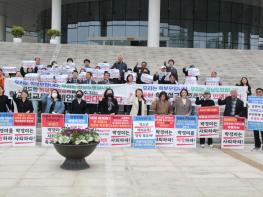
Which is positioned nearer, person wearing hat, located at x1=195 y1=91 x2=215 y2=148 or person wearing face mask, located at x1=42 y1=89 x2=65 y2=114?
person wearing hat, located at x1=195 y1=91 x2=215 y2=148

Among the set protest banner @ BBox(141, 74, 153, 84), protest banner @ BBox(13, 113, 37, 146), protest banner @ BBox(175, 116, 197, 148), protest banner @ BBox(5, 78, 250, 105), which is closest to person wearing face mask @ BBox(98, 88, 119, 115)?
protest banner @ BBox(5, 78, 250, 105)

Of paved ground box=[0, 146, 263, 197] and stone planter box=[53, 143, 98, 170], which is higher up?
stone planter box=[53, 143, 98, 170]

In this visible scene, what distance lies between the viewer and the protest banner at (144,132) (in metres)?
13.5

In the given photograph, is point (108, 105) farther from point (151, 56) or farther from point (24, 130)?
point (151, 56)

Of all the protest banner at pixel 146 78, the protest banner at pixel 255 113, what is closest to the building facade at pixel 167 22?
the protest banner at pixel 146 78

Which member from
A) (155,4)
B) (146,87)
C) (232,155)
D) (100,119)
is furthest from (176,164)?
(155,4)

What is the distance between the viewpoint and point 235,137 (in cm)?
1388

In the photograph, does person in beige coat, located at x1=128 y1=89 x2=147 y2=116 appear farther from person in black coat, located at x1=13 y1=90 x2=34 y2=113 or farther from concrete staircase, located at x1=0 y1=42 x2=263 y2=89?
concrete staircase, located at x1=0 y1=42 x2=263 y2=89

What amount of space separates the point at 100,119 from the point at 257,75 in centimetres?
1602

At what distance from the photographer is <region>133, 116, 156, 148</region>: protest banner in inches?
530

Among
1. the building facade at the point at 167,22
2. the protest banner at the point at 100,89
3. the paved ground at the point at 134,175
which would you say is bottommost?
Answer: the paved ground at the point at 134,175

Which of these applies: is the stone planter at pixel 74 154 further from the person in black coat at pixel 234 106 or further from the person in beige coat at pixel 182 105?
the person in black coat at pixel 234 106

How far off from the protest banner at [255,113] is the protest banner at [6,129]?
707cm

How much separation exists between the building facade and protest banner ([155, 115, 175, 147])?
104ft
